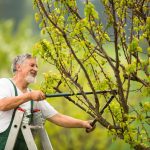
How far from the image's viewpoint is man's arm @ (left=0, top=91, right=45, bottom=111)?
19.8 ft

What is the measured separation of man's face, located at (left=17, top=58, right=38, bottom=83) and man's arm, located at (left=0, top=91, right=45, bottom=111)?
0.40 m

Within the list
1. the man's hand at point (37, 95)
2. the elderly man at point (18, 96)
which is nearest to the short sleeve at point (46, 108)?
the elderly man at point (18, 96)

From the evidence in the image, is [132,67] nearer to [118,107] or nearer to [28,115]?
[118,107]

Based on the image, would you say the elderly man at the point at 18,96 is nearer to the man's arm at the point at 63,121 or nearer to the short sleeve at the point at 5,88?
the short sleeve at the point at 5,88

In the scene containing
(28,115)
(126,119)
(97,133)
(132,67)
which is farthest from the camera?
(97,133)

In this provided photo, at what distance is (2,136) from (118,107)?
4.55ft

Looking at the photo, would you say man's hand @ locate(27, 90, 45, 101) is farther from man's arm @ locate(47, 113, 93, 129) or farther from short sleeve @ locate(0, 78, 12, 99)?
man's arm @ locate(47, 113, 93, 129)

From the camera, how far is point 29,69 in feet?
21.9

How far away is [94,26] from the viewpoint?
18.6 ft

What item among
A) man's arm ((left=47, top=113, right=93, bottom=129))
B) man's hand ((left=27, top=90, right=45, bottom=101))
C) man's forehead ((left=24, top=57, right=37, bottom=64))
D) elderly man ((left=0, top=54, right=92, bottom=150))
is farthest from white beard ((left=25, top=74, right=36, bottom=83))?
man's arm ((left=47, top=113, right=93, bottom=129))

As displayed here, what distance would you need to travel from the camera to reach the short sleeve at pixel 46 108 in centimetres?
686

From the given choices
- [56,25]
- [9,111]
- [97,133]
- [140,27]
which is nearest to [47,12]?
[56,25]

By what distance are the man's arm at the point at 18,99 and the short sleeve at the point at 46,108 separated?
0.58 meters

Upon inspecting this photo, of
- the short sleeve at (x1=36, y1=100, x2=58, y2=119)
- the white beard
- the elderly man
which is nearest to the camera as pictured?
the elderly man
